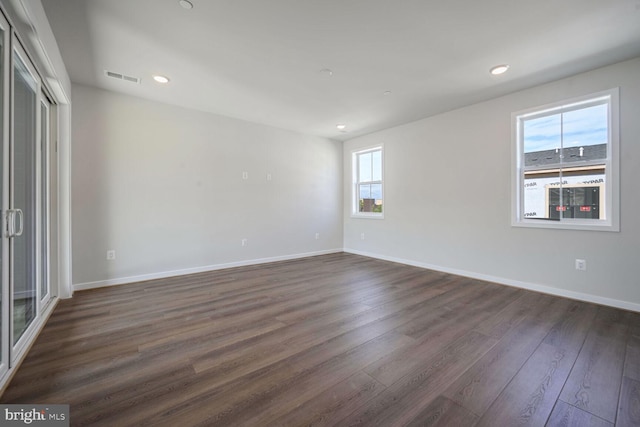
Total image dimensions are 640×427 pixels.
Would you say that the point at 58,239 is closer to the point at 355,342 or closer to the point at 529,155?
the point at 355,342

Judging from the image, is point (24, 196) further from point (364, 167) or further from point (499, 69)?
point (364, 167)

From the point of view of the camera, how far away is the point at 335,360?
1825 millimetres

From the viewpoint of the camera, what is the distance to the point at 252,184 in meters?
4.76

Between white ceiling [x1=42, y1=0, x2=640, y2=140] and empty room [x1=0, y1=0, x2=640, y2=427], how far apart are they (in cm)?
2

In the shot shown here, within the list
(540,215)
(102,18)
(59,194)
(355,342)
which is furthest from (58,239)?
(540,215)

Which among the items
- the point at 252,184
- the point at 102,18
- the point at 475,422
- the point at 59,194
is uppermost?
the point at 102,18

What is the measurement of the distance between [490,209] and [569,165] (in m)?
0.97

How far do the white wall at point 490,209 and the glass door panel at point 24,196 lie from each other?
15.6 ft

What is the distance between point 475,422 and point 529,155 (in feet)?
11.2

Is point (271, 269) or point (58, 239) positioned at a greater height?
point (58, 239)

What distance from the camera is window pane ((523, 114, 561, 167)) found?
10.6 ft

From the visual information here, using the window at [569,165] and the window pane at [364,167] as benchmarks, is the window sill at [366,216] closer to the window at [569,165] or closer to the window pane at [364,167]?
the window pane at [364,167]

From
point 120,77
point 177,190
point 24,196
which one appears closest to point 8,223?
point 24,196

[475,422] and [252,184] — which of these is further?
[252,184]
